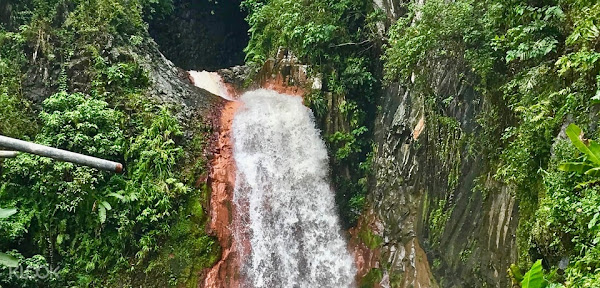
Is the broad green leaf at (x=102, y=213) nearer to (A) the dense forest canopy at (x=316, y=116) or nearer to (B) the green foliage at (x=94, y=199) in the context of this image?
(B) the green foliage at (x=94, y=199)

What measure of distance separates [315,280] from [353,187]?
91.7 inches

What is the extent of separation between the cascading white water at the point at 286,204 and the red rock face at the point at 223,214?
165 millimetres

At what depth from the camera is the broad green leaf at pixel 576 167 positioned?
3877mm

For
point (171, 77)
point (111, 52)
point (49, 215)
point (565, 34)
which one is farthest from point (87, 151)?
point (565, 34)

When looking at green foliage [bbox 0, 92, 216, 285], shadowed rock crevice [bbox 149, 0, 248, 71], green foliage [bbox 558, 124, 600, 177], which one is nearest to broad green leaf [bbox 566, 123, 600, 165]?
green foliage [bbox 558, 124, 600, 177]

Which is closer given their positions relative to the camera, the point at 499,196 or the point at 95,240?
the point at 499,196

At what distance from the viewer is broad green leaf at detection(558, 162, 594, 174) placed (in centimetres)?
388

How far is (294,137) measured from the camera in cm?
1114

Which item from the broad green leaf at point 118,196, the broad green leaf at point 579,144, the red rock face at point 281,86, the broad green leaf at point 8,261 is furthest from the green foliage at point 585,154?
the red rock face at point 281,86

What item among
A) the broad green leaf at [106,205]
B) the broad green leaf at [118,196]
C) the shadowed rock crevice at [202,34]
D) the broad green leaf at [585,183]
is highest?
the shadowed rock crevice at [202,34]

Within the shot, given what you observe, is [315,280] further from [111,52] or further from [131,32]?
[131,32]

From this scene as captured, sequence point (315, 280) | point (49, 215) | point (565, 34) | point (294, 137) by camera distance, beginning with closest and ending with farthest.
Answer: point (565, 34), point (49, 215), point (315, 280), point (294, 137)

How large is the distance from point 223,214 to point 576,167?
22.3 ft

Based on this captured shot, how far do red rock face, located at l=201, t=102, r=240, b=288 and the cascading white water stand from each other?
165mm
